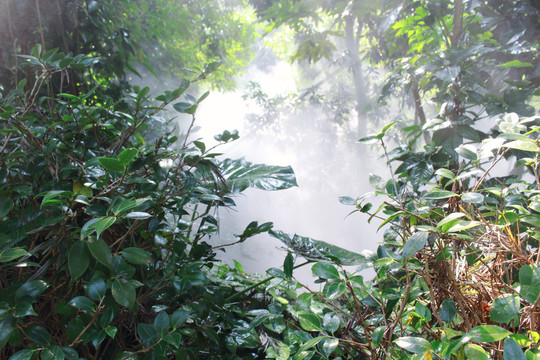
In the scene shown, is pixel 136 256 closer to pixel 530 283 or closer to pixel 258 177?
pixel 258 177

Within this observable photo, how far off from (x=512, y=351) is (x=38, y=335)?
54 centimetres

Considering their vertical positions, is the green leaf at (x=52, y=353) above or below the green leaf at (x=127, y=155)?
below

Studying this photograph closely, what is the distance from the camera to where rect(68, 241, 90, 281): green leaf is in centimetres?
39

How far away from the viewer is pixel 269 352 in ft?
1.85

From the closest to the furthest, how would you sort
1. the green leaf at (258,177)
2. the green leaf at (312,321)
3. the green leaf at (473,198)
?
the green leaf at (473,198)
the green leaf at (312,321)
the green leaf at (258,177)

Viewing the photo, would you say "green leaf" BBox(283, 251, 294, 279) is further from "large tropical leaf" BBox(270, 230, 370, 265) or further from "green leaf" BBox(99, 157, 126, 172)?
"green leaf" BBox(99, 157, 126, 172)

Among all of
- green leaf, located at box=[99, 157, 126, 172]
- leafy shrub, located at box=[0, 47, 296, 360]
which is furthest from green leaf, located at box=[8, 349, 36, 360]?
green leaf, located at box=[99, 157, 126, 172]

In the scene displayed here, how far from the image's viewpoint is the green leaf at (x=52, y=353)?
0.39 metres

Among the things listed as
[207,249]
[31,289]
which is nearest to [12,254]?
[31,289]

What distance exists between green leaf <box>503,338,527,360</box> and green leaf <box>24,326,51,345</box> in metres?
0.53

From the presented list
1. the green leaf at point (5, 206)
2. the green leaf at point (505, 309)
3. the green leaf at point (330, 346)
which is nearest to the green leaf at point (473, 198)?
the green leaf at point (505, 309)

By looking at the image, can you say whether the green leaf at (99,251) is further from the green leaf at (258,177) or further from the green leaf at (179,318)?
the green leaf at (258,177)

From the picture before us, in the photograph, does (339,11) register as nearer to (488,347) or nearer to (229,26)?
(488,347)

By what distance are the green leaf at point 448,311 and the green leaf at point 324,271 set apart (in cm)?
13
